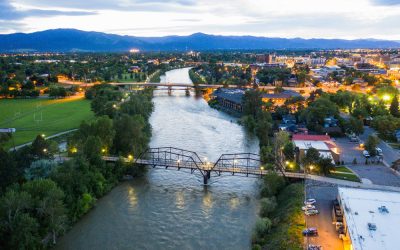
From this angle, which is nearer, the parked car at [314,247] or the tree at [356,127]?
the parked car at [314,247]

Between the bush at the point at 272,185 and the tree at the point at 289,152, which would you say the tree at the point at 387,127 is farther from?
the bush at the point at 272,185

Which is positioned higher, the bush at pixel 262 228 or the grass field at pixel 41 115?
the grass field at pixel 41 115

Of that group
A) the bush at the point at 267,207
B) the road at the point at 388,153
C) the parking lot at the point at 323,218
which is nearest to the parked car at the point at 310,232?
the parking lot at the point at 323,218

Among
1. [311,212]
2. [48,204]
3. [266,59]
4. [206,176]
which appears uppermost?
[266,59]

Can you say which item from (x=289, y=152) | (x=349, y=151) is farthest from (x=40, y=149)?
(x=349, y=151)

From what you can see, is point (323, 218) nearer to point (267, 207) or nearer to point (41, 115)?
point (267, 207)

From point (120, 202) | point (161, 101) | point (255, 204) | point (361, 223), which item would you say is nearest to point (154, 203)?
point (120, 202)
